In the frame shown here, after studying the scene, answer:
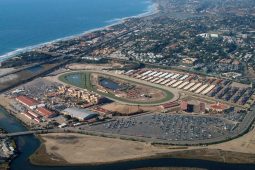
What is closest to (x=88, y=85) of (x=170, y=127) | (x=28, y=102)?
A: (x=28, y=102)

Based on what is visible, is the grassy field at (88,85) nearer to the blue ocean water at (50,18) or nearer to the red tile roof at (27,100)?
the red tile roof at (27,100)

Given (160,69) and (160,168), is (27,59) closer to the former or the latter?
(160,69)

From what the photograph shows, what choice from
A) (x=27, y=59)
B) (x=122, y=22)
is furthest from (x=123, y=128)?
(x=122, y=22)

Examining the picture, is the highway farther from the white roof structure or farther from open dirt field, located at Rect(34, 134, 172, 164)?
the white roof structure

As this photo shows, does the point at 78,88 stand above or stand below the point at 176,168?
above

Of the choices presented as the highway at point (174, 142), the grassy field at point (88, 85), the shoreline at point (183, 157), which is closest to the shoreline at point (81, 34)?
the grassy field at point (88, 85)

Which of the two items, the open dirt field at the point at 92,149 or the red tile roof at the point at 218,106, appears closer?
the open dirt field at the point at 92,149

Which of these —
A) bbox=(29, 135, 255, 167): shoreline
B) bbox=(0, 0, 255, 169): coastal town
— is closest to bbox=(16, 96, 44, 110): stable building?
bbox=(0, 0, 255, 169): coastal town

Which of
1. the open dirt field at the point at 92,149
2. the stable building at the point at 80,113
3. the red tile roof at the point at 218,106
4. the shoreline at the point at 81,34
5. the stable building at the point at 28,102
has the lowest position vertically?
the open dirt field at the point at 92,149
